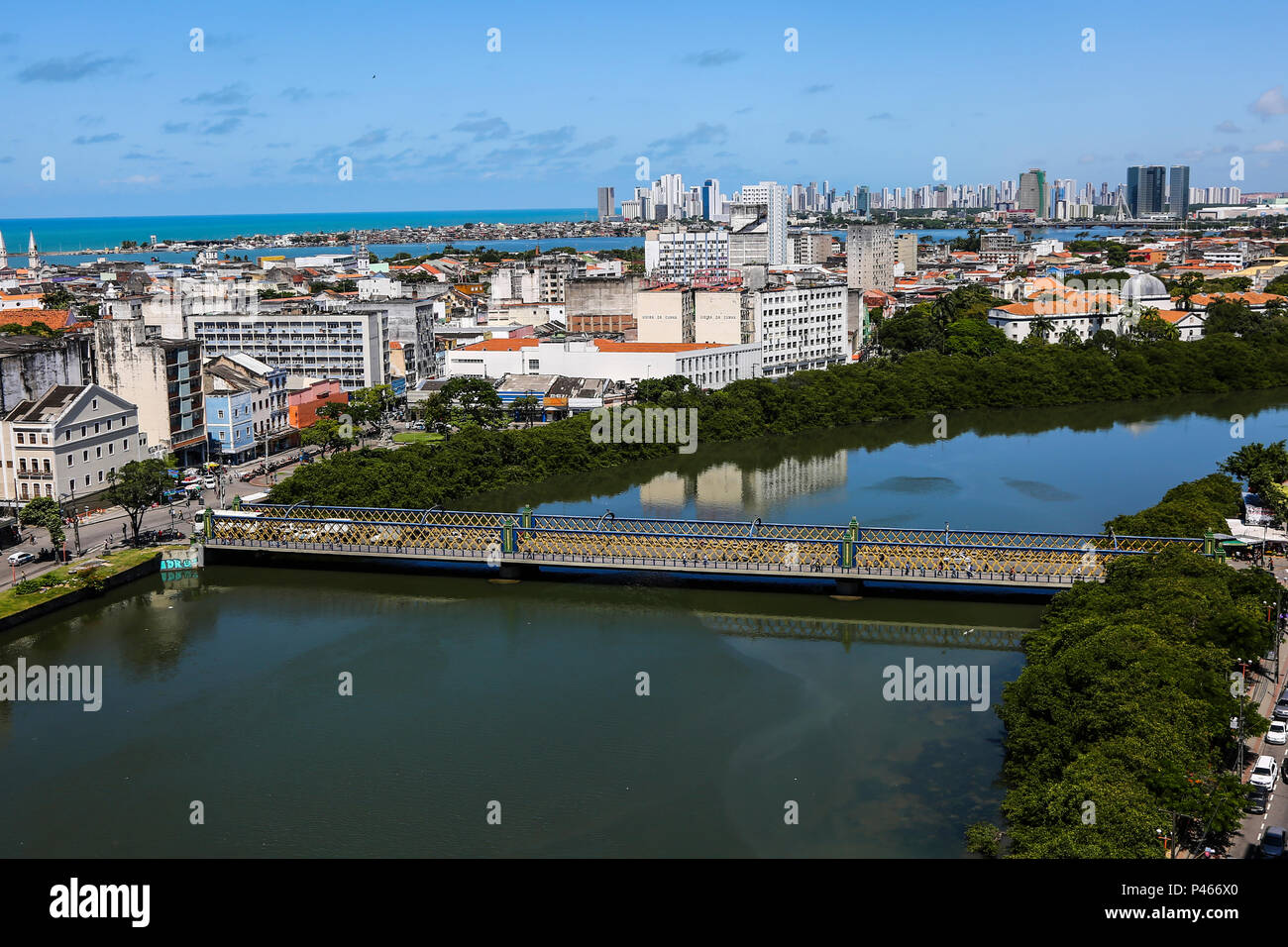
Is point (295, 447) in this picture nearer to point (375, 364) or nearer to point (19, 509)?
point (375, 364)

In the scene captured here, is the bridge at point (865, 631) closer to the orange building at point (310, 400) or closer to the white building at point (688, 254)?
the orange building at point (310, 400)

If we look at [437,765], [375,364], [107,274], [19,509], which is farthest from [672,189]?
[437,765]

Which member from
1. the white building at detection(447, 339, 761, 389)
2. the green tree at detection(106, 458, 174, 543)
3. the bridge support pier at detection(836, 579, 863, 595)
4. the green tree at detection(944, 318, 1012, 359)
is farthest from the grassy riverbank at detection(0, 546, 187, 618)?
the green tree at detection(944, 318, 1012, 359)

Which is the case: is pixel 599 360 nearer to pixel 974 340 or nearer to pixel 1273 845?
pixel 974 340

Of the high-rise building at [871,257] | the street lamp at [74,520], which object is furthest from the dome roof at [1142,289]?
the street lamp at [74,520]

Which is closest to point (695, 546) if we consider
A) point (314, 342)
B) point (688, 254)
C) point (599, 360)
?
point (599, 360)

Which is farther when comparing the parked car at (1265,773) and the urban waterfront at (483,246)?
the urban waterfront at (483,246)
